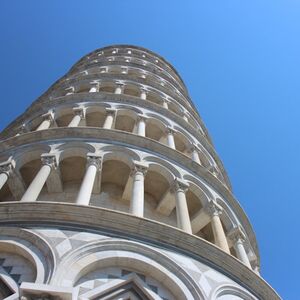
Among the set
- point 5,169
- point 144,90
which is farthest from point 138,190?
point 144,90

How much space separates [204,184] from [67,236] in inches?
260

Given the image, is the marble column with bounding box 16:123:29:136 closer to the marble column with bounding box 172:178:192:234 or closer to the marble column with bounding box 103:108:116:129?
the marble column with bounding box 103:108:116:129

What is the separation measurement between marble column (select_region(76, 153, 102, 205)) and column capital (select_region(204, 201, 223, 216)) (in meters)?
3.58

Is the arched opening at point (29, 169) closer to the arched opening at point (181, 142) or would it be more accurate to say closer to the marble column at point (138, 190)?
the marble column at point (138, 190)

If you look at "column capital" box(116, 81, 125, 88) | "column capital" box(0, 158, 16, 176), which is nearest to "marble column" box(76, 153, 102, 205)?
"column capital" box(0, 158, 16, 176)

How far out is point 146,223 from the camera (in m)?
9.66

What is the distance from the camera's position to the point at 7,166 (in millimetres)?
13320

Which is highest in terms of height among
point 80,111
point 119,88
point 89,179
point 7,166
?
point 119,88

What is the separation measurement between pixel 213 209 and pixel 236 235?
1130 millimetres

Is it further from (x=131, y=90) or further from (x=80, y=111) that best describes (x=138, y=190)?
(x=131, y=90)

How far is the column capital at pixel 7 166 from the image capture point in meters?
13.1

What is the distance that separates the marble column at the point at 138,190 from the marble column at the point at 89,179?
1092mm

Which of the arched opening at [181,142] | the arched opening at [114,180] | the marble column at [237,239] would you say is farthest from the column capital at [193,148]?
the marble column at [237,239]

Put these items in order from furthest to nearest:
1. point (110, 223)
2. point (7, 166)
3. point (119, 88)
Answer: point (119, 88) < point (7, 166) < point (110, 223)
